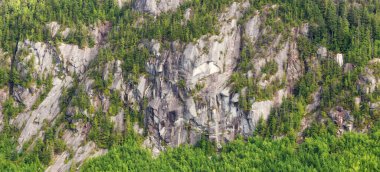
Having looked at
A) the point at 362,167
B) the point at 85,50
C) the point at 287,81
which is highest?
the point at 85,50

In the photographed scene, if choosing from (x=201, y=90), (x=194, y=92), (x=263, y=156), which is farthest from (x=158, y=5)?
(x=263, y=156)

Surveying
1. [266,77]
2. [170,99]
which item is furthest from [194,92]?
[266,77]

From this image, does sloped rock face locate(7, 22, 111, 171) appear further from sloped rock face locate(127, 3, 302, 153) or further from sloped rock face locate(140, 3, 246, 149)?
sloped rock face locate(140, 3, 246, 149)

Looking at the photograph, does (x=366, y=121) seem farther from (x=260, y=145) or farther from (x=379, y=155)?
(x=260, y=145)

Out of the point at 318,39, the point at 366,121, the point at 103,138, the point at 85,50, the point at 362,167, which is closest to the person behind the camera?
the point at 362,167

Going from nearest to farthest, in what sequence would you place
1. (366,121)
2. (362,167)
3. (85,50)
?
(362,167) → (366,121) → (85,50)

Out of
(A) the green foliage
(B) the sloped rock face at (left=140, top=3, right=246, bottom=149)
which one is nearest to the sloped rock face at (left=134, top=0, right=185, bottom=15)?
(B) the sloped rock face at (left=140, top=3, right=246, bottom=149)

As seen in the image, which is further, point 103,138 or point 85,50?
point 85,50

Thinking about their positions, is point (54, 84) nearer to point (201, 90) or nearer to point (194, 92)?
point (194, 92)
